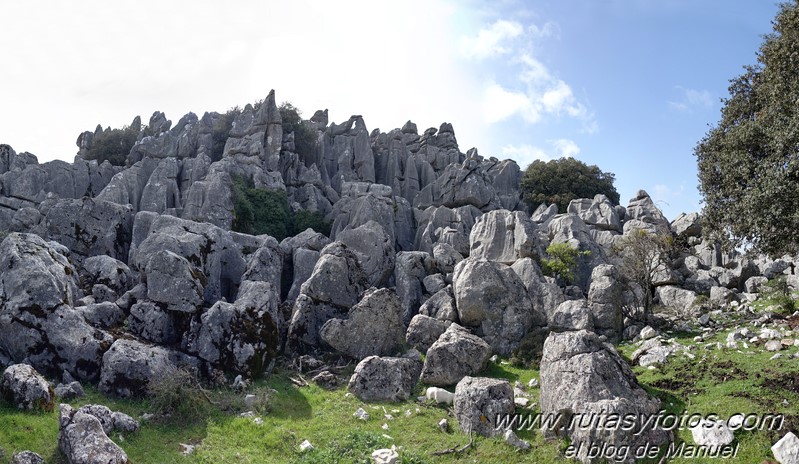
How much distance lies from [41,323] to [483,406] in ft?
50.1

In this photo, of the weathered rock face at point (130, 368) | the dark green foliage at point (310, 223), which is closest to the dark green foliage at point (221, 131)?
the dark green foliage at point (310, 223)

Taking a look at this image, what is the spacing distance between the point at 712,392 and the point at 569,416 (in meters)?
4.48

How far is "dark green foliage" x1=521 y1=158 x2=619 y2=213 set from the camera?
68562 mm

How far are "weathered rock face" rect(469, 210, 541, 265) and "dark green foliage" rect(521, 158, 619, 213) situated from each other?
2686cm

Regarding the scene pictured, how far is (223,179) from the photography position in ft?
164

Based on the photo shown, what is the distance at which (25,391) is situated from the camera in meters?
15.7

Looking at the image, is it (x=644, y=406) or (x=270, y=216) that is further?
(x=270, y=216)

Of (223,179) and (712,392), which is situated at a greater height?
(223,179)

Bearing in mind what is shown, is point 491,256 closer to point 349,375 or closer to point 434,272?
point 434,272

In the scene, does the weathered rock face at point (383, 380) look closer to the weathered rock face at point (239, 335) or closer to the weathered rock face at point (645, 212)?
the weathered rock face at point (239, 335)

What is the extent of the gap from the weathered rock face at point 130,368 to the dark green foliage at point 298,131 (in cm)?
5537

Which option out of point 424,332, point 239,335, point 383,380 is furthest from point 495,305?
point 239,335

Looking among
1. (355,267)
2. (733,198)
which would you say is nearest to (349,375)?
(355,267)

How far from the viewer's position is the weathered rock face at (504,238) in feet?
126
